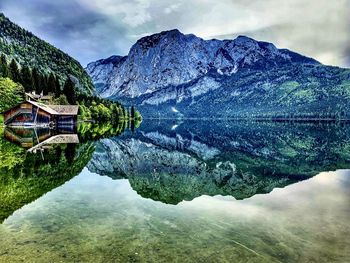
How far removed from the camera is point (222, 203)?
61.4 ft

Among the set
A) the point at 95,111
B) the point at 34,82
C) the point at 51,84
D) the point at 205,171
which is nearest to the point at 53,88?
the point at 51,84

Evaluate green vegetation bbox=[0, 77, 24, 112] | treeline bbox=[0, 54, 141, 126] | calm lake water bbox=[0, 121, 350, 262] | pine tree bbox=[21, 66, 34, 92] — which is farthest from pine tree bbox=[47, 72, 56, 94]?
calm lake water bbox=[0, 121, 350, 262]

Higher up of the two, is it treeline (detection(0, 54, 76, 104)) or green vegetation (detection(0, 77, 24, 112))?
treeline (detection(0, 54, 76, 104))

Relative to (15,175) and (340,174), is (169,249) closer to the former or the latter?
(15,175)

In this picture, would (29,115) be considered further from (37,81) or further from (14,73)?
(37,81)

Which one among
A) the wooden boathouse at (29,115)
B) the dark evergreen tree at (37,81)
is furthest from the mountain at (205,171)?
the dark evergreen tree at (37,81)

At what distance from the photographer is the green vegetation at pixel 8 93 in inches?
3676

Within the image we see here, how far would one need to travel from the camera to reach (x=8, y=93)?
9575 cm

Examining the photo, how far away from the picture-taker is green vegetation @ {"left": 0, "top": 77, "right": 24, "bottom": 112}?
3676 inches

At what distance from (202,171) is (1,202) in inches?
664

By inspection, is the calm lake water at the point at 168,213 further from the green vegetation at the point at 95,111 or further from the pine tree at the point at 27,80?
the green vegetation at the point at 95,111

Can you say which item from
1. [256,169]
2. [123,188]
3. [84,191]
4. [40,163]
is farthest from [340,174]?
[40,163]

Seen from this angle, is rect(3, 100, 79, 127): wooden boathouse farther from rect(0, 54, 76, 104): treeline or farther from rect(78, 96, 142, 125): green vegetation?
rect(78, 96, 142, 125): green vegetation

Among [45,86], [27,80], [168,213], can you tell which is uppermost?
[27,80]
